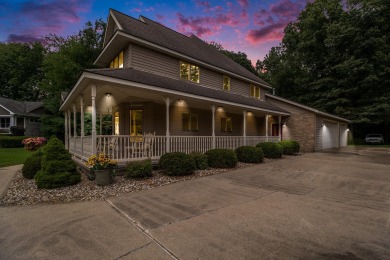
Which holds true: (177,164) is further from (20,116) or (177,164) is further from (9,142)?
(20,116)

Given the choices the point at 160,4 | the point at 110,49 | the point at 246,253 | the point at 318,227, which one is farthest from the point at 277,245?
the point at 160,4

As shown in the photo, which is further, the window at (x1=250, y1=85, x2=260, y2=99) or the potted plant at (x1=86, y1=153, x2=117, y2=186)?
the window at (x1=250, y1=85, x2=260, y2=99)

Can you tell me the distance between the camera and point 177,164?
8133 millimetres

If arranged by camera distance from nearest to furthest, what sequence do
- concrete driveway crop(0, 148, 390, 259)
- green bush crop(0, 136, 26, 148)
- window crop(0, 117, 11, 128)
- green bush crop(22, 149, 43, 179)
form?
concrete driveway crop(0, 148, 390, 259) → green bush crop(22, 149, 43, 179) → green bush crop(0, 136, 26, 148) → window crop(0, 117, 11, 128)

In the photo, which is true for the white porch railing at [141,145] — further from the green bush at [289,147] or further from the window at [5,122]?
the window at [5,122]

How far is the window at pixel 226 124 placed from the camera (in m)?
16.6

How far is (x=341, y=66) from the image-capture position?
2711 centimetres

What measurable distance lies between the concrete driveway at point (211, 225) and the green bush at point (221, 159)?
3.49 meters

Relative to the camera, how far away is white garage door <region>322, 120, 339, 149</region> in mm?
19636

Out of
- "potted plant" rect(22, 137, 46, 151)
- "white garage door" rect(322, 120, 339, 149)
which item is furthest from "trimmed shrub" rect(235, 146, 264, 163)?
"potted plant" rect(22, 137, 46, 151)

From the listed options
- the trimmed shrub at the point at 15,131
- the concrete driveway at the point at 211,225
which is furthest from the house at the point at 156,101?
the trimmed shrub at the point at 15,131

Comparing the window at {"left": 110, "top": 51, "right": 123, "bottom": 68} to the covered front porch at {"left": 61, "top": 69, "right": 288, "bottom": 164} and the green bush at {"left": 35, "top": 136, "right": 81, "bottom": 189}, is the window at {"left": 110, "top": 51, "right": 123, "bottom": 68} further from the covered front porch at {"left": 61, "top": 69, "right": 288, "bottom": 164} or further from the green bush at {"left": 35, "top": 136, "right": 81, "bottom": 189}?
the green bush at {"left": 35, "top": 136, "right": 81, "bottom": 189}

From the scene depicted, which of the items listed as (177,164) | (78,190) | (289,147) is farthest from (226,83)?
(78,190)

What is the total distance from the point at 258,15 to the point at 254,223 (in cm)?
2071
